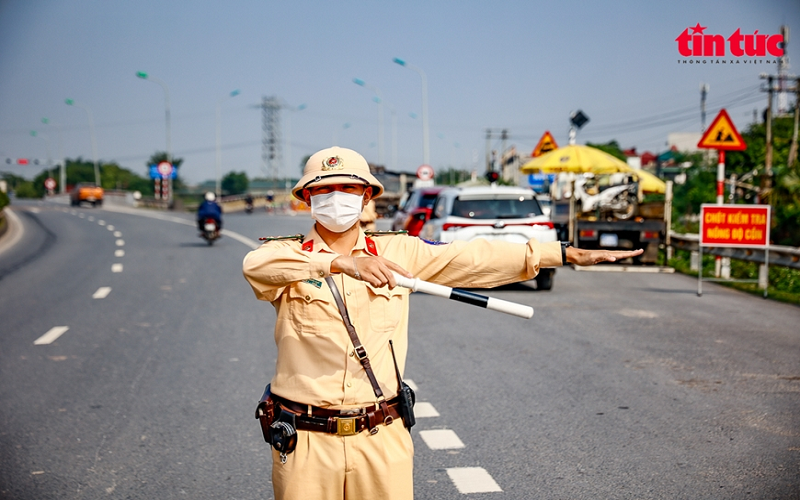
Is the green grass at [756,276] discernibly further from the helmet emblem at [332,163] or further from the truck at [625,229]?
the helmet emblem at [332,163]

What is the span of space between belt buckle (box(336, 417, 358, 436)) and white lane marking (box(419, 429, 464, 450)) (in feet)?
8.78

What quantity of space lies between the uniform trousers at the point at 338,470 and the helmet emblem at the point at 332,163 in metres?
0.94

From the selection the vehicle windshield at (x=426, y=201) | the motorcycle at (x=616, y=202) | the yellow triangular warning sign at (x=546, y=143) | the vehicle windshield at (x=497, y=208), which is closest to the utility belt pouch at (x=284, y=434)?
the vehicle windshield at (x=497, y=208)

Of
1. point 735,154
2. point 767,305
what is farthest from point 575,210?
point 735,154

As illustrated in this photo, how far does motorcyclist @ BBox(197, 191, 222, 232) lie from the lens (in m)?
23.8

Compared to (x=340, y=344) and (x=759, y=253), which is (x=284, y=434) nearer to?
(x=340, y=344)

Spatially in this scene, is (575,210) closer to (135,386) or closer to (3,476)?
(135,386)

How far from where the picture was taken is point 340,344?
113 inches

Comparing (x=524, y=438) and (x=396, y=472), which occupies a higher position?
(x=396, y=472)

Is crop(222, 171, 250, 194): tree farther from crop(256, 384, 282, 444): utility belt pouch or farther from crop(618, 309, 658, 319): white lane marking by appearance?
crop(256, 384, 282, 444): utility belt pouch

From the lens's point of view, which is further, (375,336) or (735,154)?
(735,154)

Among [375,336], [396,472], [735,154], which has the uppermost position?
[735,154]

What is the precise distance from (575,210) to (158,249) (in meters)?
11.6

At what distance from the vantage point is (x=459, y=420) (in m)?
6.11
